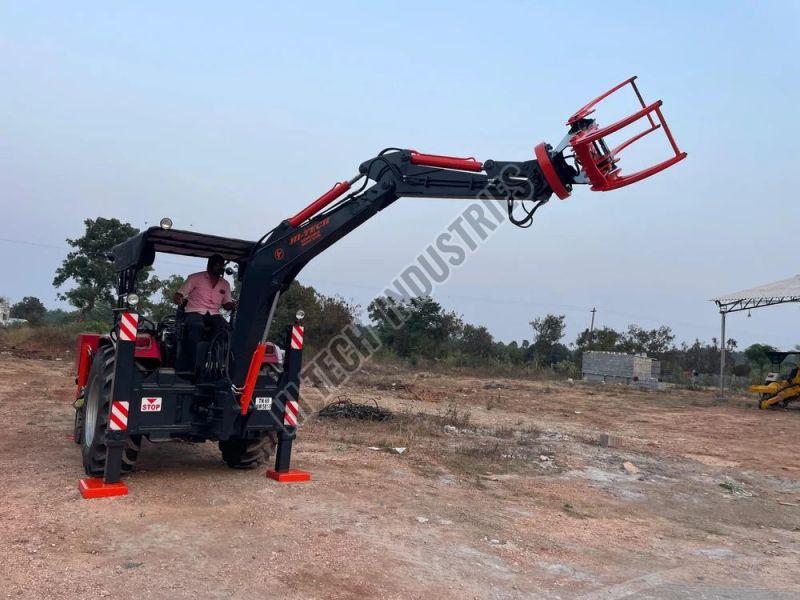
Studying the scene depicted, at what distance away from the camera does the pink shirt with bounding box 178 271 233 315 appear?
23.6 ft

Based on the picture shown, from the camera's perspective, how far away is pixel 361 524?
5.62 metres

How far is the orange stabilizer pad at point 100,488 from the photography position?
5824mm

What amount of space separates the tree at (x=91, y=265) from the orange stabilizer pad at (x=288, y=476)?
25.3 m

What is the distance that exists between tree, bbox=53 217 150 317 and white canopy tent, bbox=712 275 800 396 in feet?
86.4

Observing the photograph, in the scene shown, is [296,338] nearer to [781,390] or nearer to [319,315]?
[781,390]

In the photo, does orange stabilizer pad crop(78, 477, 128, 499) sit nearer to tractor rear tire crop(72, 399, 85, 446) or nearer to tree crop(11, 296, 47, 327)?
tractor rear tire crop(72, 399, 85, 446)

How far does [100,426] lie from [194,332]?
1298 mm

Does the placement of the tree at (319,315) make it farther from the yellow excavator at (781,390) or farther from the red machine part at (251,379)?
the red machine part at (251,379)

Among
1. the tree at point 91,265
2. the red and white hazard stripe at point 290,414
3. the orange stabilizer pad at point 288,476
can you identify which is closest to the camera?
the orange stabilizer pad at point 288,476

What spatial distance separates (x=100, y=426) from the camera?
631 centimetres

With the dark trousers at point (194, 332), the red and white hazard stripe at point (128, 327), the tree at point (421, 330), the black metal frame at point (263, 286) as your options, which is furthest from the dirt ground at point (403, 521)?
the tree at point (421, 330)

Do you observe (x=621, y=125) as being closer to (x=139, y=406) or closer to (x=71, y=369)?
(x=139, y=406)

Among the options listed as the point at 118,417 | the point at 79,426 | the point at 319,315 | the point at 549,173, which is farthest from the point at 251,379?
the point at 319,315

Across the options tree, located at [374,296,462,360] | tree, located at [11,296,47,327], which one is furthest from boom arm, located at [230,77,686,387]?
tree, located at [11,296,47,327]
